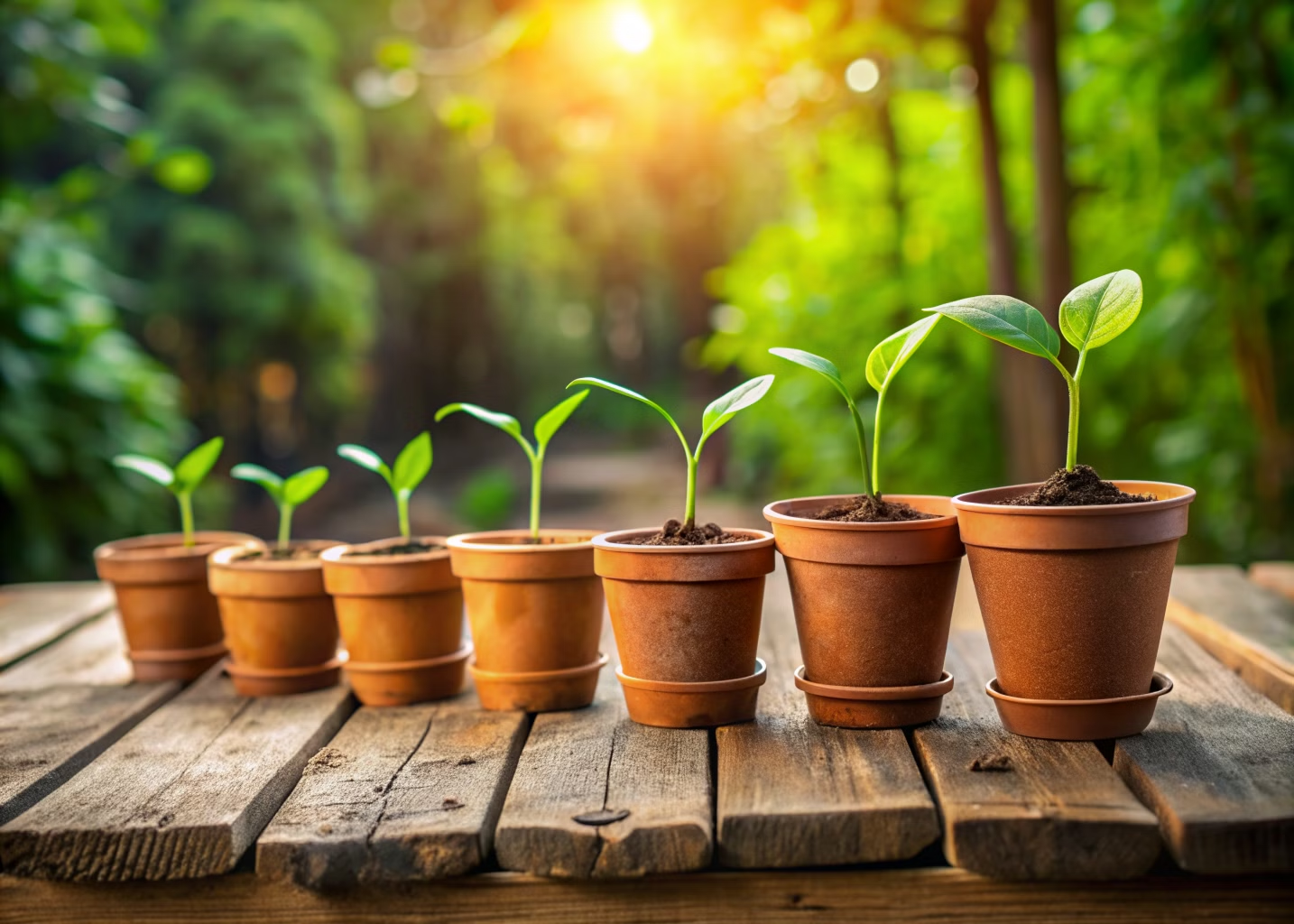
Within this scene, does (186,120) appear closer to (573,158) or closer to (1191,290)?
(573,158)

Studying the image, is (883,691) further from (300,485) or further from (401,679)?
(300,485)

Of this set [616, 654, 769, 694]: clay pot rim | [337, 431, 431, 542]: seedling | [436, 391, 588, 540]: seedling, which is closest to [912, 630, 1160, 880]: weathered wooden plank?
[616, 654, 769, 694]: clay pot rim

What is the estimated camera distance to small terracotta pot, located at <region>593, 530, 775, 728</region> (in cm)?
155

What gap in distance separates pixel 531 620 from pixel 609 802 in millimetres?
434

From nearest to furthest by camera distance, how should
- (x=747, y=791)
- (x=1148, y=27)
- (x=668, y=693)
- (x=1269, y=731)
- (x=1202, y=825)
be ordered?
(x=1202, y=825)
(x=747, y=791)
(x=1269, y=731)
(x=668, y=693)
(x=1148, y=27)

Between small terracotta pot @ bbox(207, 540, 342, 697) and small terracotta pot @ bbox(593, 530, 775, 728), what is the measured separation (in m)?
0.58

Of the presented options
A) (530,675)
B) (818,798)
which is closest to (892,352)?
(818,798)

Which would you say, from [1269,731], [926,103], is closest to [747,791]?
[1269,731]

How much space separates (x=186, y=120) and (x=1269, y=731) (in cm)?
1128

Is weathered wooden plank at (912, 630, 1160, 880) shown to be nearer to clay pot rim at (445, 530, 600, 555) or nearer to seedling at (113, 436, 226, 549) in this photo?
clay pot rim at (445, 530, 600, 555)

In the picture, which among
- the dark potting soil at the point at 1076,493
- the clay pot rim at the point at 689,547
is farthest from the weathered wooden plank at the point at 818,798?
the dark potting soil at the point at 1076,493

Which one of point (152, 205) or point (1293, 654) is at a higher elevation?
point (152, 205)

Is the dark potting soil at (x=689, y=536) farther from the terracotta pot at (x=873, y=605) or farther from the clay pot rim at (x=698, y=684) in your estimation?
the clay pot rim at (x=698, y=684)

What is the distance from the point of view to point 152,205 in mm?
10820
